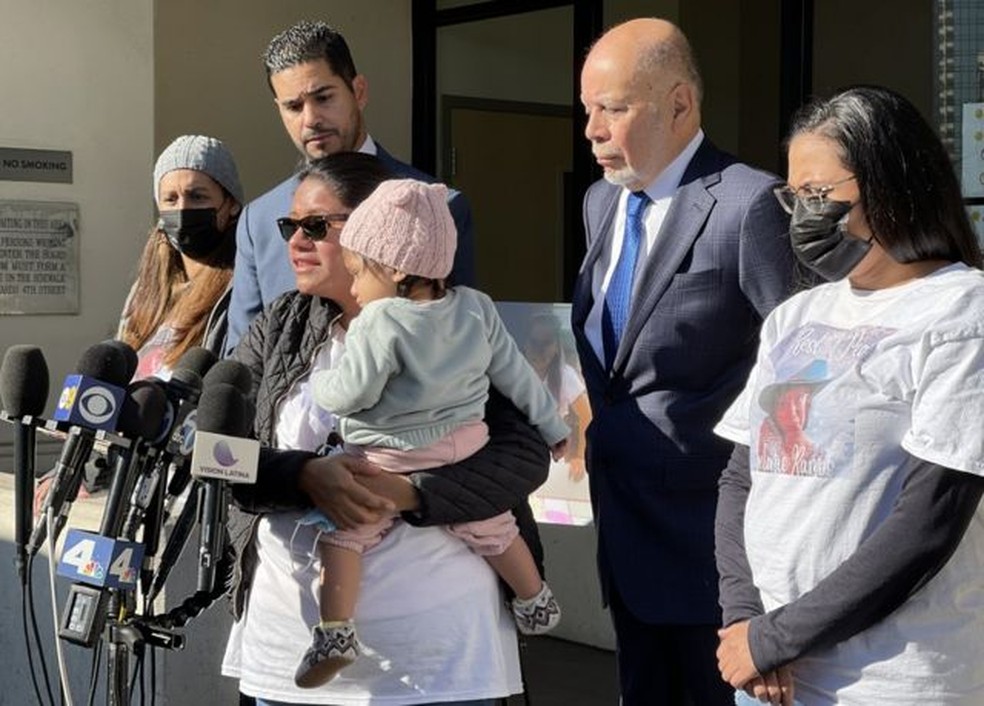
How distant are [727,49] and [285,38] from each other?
24.2 ft

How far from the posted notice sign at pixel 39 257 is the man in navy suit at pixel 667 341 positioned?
13.8 ft

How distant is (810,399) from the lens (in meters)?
2.65

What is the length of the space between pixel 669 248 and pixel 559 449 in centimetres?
55

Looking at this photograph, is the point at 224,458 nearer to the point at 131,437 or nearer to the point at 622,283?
the point at 131,437

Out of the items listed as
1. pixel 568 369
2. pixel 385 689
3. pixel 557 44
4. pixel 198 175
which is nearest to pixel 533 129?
pixel 557 44

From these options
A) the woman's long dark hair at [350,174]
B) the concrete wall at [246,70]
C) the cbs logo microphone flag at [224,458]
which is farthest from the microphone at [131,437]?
the concrete wall at [246,70]

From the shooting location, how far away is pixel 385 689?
311 cm

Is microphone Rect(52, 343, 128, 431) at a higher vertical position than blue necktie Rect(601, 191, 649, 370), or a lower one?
lower

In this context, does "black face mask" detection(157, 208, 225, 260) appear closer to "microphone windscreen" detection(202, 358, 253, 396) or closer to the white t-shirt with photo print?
"microphone windscreen" detection(202, 358, 253, 396)

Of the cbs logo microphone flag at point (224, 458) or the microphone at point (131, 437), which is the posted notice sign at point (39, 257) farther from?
the cbs logo microphone flag at point (224, 458)

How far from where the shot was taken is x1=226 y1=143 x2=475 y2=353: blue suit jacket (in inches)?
150

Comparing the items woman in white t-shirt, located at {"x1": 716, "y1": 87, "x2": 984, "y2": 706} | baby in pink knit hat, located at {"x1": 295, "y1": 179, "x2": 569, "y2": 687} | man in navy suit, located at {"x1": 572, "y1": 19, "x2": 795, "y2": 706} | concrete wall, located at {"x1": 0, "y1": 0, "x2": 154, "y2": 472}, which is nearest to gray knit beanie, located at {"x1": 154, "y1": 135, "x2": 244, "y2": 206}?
man in navy suit, located at {"x1": 572, "y1": 19, "x2": 795, "y2": 706}

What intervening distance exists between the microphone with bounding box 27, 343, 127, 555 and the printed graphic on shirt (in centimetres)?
110

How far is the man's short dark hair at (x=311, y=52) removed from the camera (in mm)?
4098
